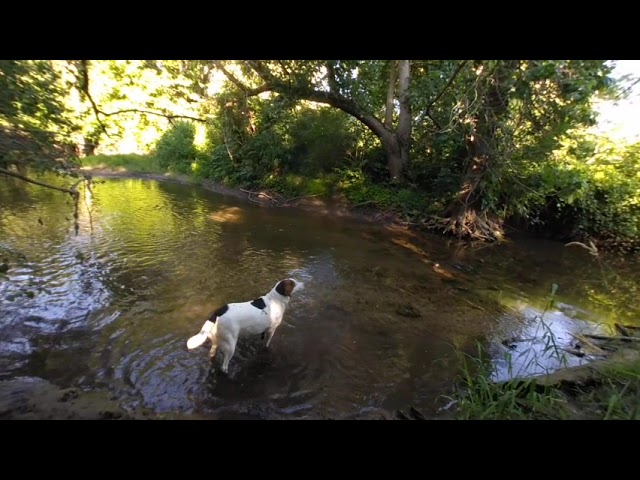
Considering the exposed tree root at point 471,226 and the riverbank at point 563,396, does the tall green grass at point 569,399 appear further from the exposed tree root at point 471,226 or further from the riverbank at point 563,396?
the exposed tree root at point 471,226

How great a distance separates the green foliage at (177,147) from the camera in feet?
79.4

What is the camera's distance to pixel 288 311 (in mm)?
6660

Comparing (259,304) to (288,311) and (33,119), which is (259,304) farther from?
(33,119)

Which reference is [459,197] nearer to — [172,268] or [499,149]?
[499,149]

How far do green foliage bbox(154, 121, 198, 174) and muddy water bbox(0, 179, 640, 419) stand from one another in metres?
11.6

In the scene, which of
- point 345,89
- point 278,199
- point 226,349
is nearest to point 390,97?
point 345,89

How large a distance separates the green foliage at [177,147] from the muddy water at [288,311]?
11.6 metres

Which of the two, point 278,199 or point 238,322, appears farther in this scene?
point 278,199

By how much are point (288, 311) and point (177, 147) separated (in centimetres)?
2173

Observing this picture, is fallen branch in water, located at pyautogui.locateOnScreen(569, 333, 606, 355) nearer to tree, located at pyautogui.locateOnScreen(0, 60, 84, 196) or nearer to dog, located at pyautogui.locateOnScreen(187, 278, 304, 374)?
dog, located at pyautogui.locateOnScreen(187, 278, 304, 374)

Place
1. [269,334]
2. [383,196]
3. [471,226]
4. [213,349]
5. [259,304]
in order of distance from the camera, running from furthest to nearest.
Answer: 1. [383,196]
2. [471,226]
3. [269,334]
4. [259,304]
5. [213,349]

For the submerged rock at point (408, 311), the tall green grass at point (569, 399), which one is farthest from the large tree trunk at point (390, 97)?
the tall green grass at point (569, 399)

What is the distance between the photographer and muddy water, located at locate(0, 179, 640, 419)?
4.53 m

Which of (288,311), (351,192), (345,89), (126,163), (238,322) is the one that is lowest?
(288,311)
